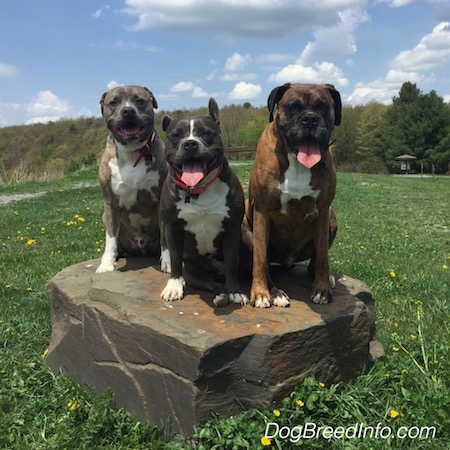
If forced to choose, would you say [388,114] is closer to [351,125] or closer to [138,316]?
[351,125]

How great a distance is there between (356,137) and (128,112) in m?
45.9

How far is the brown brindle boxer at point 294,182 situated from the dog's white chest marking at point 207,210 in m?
0.22

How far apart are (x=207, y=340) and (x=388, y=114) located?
1880 inches

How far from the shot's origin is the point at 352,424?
2.97m

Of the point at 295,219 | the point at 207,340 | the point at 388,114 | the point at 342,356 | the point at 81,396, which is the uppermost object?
the point at 388,114

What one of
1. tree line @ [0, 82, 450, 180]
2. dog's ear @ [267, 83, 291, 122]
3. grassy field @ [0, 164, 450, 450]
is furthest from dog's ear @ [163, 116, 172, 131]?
tree line @ [0, 82, 450, 180]

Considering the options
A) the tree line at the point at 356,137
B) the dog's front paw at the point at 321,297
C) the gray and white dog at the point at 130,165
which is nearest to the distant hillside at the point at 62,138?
the tree line at the point at 356,137

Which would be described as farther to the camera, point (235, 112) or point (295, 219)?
point (235, 112)

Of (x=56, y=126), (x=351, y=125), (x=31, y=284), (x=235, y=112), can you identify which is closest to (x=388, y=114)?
(x=351, y=125)

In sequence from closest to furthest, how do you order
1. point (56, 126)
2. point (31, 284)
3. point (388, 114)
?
point (31, 284) → point (388, 114) → point (56, 126)

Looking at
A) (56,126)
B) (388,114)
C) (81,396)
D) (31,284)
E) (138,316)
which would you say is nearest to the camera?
(138,316)

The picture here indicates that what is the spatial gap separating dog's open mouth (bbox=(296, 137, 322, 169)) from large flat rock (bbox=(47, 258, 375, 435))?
1011 millimetres

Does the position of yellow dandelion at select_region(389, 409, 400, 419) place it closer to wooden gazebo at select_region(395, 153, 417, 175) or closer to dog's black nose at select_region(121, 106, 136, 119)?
dog's black nose at select_region(121, 106, 136, 119)

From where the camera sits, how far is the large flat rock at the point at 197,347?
2.92m
